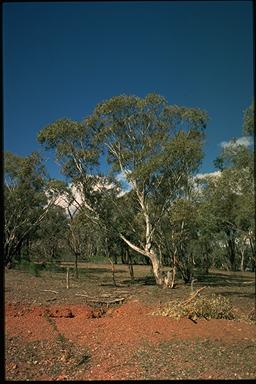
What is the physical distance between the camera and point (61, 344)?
8750 mm

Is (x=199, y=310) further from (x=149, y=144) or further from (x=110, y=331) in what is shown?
(x=149, y=144)

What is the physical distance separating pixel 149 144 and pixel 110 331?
14248mm

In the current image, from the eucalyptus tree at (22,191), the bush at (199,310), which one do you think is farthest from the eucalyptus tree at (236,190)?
the eucalyptus tree at (22,191)

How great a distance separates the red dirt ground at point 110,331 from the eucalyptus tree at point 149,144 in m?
10.8

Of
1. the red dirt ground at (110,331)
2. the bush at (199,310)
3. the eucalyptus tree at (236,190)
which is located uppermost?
the eucalyptus tree at (236,190)

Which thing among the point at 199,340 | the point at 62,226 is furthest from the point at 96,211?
the point at 62,226

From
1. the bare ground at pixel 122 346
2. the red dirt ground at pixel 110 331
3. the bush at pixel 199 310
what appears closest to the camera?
the bare ground at pixel 122 346

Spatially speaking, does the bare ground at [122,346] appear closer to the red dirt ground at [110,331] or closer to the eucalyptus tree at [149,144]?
the red dirt ground at [110,331]

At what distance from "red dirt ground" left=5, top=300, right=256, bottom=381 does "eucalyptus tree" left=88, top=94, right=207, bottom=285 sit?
10.8 metres

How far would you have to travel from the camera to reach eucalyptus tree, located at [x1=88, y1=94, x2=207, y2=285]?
22.4m

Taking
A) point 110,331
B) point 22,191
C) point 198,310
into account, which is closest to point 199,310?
point 198,310

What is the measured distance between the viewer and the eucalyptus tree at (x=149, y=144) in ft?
73.4

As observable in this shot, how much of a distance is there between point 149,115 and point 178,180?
3735mm

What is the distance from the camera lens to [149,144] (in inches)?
908
